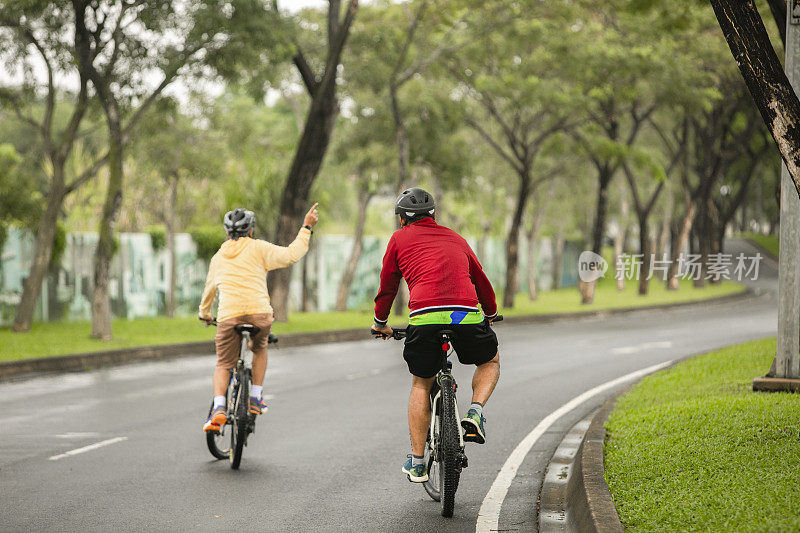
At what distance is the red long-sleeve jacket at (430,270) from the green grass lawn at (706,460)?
60.9 inches

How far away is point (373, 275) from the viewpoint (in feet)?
113

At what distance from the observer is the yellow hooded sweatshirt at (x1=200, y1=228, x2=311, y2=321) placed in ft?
25.2

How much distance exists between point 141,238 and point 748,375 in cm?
1777

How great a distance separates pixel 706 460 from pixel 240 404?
3418 mm

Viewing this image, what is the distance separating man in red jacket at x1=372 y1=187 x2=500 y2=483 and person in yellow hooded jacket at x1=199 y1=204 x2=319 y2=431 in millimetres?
1548

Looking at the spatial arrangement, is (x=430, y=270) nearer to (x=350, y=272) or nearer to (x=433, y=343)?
(x=433, y=343)

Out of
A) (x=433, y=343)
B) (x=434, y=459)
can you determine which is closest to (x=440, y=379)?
(x=433, y=343)

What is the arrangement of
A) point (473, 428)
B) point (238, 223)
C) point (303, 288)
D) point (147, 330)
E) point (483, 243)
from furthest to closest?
point (483, 243), point (303, 288), point (147, 330), point (238, 223), point (473, 428)

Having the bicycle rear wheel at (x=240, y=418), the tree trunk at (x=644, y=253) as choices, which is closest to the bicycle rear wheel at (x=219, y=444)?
the bicycle rear wheel at (x=240, y=418)

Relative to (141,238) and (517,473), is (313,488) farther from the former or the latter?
(141,238)

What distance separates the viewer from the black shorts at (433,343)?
5840mm

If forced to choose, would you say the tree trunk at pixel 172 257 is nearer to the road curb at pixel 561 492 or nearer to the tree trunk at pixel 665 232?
the road curb at pixel 561 492

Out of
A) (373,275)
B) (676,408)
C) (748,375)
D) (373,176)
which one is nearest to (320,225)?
(373,275)

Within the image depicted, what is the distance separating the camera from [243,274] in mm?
7715
